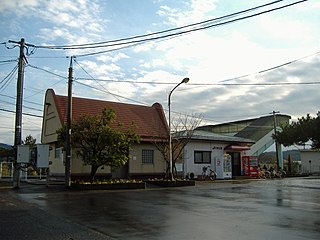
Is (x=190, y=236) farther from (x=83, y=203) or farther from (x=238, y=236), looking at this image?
(x=83, y=203)

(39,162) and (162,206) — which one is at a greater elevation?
(39,162)

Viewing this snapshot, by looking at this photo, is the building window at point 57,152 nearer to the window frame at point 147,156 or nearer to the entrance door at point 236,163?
the window frame at point 147,156

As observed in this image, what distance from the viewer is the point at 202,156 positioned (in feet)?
115

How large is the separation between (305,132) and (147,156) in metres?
12.9

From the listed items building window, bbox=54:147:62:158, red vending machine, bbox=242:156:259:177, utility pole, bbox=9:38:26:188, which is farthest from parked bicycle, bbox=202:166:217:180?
utility pole, bbox=9:38:26:188

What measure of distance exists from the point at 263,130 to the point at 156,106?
84.2ft

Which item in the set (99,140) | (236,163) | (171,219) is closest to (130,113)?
(99,140)

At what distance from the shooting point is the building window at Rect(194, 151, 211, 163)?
3453 centimetres

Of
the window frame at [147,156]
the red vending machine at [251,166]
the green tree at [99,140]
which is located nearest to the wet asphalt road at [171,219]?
the green tree at [99,140]

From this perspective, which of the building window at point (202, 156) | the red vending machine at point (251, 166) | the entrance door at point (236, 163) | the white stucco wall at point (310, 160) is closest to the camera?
the building window at point (202, 156)

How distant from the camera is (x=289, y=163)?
5122cm

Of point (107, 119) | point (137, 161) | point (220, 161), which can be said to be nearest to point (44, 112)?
point (137, 161)

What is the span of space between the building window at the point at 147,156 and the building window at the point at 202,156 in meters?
5.04

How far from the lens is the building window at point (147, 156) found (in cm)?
3079
